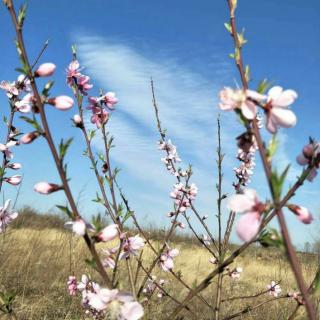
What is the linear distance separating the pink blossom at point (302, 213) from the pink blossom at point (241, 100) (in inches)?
9.8

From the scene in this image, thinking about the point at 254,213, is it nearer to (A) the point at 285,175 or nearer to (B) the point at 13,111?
(A) the point at 285,175

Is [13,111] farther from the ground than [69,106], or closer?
closer

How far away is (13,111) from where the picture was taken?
10.2 feet

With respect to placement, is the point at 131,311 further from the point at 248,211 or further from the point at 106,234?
the point at 248,211

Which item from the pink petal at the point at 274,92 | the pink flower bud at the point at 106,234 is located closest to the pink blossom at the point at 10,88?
the pink flower bud at the point at 106,234

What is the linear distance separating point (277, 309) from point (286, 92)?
5554mm

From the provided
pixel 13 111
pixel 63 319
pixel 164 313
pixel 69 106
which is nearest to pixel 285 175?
pixel 69 106

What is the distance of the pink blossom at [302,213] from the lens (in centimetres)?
112

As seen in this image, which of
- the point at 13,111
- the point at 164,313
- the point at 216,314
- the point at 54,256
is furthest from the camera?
the point at 54,256

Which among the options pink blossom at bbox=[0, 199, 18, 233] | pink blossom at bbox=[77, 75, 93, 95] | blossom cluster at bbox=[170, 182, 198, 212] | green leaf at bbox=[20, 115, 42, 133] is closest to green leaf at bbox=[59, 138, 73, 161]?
green leaf at bbox=[20, 115, 42, 133]

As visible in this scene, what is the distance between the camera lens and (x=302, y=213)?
3.69 feet

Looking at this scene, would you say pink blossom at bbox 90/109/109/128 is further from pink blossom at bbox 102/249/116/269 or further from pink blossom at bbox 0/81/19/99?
pink blossom at bbox 0/81/19/99

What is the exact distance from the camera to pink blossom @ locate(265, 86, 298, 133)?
3.79 feet

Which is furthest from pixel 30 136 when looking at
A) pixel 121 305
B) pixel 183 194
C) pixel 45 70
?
pixel 183 194
